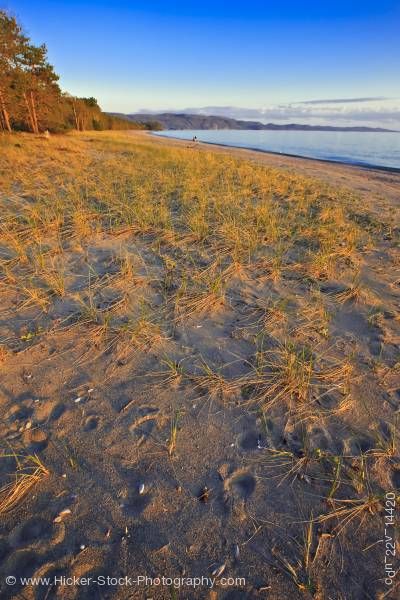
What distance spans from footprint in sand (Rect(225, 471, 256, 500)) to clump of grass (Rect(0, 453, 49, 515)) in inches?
45.1

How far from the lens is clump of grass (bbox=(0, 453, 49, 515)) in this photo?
1.76m

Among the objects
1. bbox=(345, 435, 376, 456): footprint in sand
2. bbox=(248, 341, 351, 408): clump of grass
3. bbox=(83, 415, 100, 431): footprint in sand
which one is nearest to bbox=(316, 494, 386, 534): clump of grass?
bbox=(345, 435, 376, 456): footprint in sand

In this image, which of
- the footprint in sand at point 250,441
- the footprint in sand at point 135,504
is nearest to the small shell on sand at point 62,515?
the footprint in sand at point 135,504

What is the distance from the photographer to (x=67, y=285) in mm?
3881

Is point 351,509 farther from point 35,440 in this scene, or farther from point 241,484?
point 35,440

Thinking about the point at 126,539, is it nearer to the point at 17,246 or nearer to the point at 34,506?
the point at 34,506

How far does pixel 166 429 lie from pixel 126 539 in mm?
700

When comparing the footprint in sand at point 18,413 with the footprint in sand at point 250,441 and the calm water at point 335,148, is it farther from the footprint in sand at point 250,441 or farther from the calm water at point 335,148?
the calm water at point 335,148

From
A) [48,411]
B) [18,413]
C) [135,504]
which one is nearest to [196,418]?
[135,504]

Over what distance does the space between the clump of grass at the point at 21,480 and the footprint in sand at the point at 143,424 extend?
1.89 ft

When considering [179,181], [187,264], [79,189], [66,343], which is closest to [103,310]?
[66,343]

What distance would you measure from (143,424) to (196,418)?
0.39 metres

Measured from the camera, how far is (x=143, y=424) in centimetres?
227

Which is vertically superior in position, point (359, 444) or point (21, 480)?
point (21, 480)
